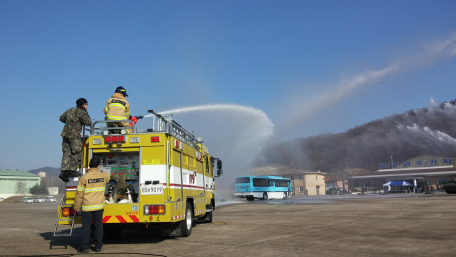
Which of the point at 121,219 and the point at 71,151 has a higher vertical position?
the point at 71,151

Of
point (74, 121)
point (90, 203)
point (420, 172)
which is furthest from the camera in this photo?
point (420, 172)

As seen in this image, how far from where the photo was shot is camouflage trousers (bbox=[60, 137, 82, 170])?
8.88 meters

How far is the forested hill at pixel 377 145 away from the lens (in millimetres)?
148125

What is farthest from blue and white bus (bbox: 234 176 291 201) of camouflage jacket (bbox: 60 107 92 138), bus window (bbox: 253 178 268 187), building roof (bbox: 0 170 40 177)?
building roof (bbox: 0 170 40 177)

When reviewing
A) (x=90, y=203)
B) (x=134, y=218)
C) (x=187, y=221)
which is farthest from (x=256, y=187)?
(x=90, y=203)

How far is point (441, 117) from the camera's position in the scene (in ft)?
505

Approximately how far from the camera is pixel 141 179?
29.1ft

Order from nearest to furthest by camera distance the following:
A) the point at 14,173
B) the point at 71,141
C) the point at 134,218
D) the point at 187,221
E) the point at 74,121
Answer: the point at 134,218
the point at 71,141
the point at 74,121
the point at 187,221
the point at 14,173

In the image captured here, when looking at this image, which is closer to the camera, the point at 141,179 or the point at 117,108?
the point at 141,179

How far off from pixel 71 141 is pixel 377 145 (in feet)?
611

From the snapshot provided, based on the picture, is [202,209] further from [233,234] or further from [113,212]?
[113,212]

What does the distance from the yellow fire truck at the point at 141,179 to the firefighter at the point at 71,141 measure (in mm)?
→ 287

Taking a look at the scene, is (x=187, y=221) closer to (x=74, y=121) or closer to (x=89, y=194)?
(x=89, y=194)

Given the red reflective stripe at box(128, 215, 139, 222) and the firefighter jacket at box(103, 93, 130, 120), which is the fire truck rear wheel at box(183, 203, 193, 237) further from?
the firefighter jacket at box(103, 93, 130, 120)
